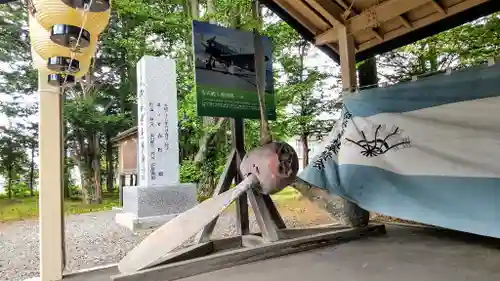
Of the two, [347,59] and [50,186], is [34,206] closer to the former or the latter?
[50,186]

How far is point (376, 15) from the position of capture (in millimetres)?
3137

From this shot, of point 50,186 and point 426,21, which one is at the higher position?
point 426,21

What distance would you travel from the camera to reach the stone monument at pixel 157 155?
5102 mm

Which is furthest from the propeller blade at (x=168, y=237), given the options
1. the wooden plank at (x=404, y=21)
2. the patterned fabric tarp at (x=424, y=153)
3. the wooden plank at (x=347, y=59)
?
the wooden plank at (x=404, y=21)

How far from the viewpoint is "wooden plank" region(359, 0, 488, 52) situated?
115 inches

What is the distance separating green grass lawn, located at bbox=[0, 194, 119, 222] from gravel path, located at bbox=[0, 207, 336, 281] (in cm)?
77

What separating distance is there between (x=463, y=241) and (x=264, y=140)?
5.65 feet

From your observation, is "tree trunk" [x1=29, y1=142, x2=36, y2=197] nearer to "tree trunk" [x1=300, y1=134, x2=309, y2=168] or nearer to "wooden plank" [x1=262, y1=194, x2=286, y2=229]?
"tree trunk" [x1=300, y1=134, x2=309, y2=168]

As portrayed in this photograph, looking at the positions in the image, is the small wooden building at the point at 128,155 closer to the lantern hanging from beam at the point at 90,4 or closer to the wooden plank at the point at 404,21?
the wooden plank at the point at 404,21

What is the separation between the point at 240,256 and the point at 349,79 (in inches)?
75.9

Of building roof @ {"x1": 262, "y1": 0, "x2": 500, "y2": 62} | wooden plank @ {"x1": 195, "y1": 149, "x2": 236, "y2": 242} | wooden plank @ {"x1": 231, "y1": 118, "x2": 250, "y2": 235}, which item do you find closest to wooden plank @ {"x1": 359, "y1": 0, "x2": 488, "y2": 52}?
building roof @ {"x1": 262, "y1": 0, "x2": 500, "y2": 62}

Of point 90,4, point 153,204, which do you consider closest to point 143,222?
point 153,204

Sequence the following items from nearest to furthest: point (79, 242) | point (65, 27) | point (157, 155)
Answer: point (65, 27), point (79, 242), point (157, 155)

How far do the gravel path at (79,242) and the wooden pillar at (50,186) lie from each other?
0.55 meters
